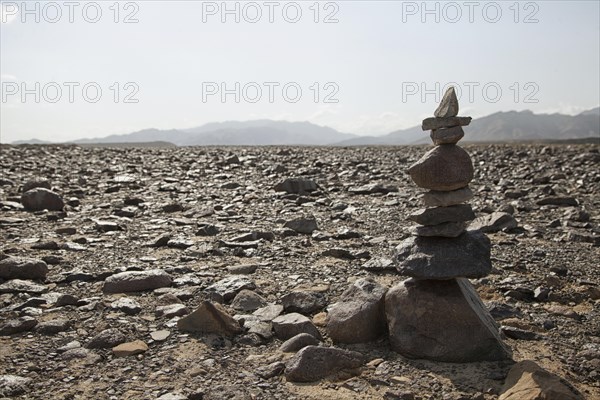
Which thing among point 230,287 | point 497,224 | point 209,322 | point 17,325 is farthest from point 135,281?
point 497,224

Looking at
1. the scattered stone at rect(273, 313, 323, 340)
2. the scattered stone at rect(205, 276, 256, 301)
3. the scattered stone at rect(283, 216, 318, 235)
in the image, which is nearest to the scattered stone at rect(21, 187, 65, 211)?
the scattered stone at rect(283, 216, 318, 235)

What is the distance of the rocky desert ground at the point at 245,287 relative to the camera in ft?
16.3

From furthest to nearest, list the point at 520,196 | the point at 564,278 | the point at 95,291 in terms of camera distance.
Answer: the point at 520,196, the point at 564,278, the point at 95,291

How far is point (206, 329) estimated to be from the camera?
6008 millimetres

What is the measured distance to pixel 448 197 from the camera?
582cm

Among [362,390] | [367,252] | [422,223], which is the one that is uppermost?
[422,223]

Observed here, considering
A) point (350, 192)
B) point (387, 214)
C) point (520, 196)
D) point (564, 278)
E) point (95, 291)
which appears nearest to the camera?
point (95, 291)

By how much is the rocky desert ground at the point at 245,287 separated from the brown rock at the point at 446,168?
74.0 inches

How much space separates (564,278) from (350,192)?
946cm

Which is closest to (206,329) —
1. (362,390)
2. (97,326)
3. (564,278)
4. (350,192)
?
(97,326)

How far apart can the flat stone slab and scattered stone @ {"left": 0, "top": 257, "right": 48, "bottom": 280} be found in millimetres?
5521

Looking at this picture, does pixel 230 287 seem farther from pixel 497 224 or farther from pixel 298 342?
pixel 497 224

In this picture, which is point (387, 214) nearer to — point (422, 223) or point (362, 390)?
point (422, 223)

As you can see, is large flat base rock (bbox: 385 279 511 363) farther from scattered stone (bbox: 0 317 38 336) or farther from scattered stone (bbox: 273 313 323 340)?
scattered stone (bbox: 0 317 38 336)
